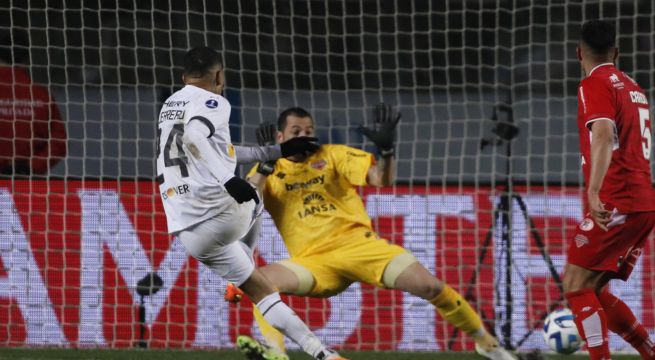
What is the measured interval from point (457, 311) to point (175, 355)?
2.15m

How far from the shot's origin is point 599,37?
580cm

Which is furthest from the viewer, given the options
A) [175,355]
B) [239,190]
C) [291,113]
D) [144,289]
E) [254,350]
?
[144,289]

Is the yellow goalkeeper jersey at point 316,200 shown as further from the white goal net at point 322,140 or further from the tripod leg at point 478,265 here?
the tripod leg at point 478,265

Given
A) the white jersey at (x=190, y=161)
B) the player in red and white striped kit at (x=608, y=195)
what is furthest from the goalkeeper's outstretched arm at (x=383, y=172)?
the player in red and white striped kit at (x=608, y=195)

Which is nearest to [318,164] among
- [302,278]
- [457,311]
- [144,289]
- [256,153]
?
[302,278]

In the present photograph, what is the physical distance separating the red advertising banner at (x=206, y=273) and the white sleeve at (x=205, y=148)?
326 cm

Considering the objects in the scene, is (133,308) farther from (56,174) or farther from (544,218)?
(544,218)

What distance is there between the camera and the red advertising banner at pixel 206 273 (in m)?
8.95

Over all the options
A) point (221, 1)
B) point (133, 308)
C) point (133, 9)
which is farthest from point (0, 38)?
point (133, 308)

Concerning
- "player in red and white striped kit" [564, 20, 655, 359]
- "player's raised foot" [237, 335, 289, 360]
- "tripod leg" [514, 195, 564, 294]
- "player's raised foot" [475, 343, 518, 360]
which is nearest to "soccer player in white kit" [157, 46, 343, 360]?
"player's raised foot" [237, 335, 289, 360]

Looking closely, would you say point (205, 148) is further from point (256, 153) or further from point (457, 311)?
point (457, 311)

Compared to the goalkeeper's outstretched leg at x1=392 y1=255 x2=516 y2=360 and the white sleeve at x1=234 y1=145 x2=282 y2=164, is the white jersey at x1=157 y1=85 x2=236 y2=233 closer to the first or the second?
the white sleeve at x1=234 y1=145 x2=282 y2=164

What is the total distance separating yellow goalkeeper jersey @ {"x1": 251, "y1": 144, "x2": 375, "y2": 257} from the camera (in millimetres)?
7277

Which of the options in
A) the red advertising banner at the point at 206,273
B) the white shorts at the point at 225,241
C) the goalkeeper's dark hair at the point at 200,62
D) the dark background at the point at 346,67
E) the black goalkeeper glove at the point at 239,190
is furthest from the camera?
the dark background at the point at 346,67
